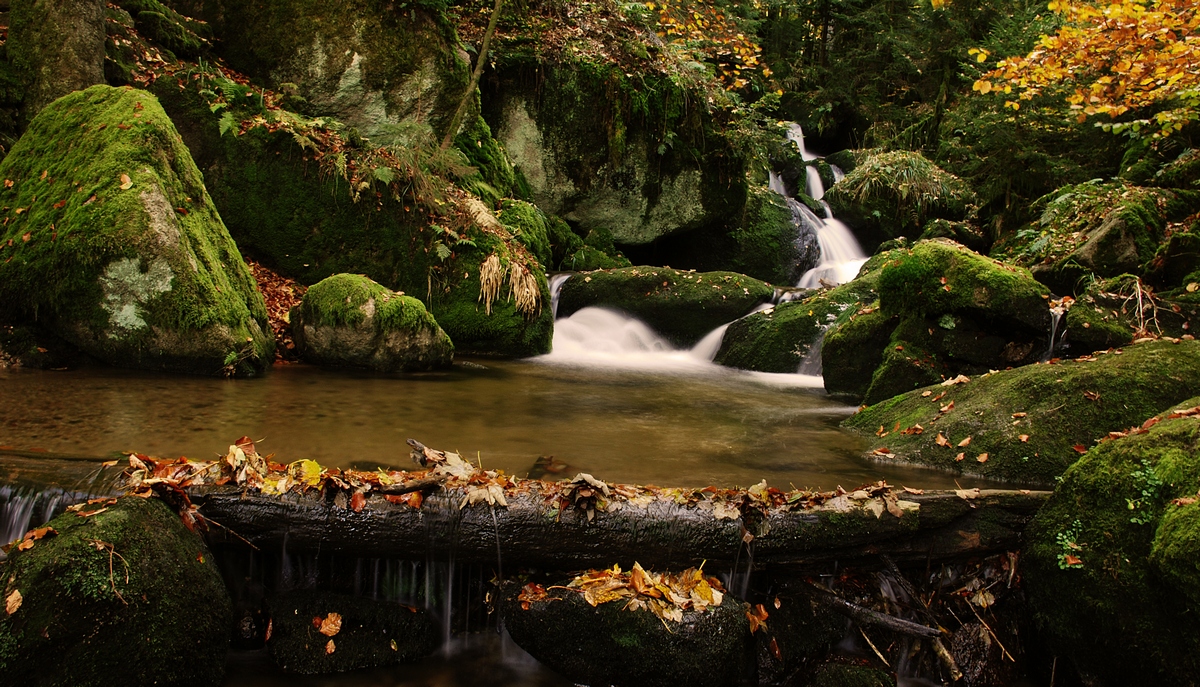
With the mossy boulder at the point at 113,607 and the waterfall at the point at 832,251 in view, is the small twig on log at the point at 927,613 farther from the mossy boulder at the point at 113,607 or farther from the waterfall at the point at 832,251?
the waterfall at the point at 832,251

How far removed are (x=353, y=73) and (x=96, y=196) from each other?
588cm

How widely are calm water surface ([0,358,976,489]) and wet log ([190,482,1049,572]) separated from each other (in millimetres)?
992

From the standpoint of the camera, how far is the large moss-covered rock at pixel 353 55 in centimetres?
1089

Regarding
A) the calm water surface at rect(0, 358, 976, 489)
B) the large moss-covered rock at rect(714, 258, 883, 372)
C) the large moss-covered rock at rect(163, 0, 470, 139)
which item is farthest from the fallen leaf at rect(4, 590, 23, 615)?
the large moss-covered rock at rect(163, 0, 470, 139)

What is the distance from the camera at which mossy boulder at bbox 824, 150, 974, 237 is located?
15875 millimetres

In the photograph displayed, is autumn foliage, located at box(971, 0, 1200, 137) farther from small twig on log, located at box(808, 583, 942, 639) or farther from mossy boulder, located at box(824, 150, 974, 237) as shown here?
small twig on log, located at box(808, 583, 942, 639)

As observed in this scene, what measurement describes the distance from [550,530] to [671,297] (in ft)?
27.1

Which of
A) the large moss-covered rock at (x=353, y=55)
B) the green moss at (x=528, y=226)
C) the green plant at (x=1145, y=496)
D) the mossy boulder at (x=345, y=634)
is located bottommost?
the mossy boulder at (x=345, y=634)

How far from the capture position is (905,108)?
72.5 feet

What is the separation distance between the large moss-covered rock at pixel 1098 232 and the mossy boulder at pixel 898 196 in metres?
5.26

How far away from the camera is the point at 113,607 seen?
234 cm

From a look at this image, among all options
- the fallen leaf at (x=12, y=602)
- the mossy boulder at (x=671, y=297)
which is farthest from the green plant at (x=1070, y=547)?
the mossy boulder at (x=671, y=297)

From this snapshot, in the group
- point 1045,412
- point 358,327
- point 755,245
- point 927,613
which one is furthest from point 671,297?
point 927,613

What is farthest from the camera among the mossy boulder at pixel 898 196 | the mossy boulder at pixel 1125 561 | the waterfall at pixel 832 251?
the mossy boulder at pixel 898 196
